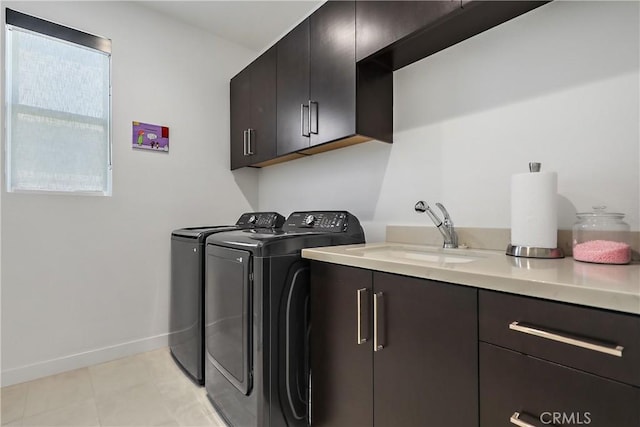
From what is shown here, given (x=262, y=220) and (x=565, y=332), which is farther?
(x=262, y=220)

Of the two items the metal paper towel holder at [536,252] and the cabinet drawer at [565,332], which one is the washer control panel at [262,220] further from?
the cabinet drawer at [565,332]

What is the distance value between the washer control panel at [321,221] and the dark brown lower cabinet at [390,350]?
1.39 feet

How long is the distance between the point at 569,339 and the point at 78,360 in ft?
9.10

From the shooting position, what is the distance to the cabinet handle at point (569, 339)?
2.05 ft

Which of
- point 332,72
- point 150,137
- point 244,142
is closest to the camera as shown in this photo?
point 332,72

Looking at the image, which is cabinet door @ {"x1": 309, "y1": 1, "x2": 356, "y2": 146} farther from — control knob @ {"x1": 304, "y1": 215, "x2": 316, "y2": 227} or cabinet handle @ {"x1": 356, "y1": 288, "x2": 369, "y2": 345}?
cabinet handle @ {"x1": 356, "y1": 288, "x2": 369, "y2": 345}

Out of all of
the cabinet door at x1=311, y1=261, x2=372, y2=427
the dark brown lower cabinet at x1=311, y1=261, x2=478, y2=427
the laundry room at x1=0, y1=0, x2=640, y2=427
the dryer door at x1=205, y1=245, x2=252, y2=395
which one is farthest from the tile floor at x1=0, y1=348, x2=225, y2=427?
the dark brown lower cabinet at x1=311, y1=261, x2=478, y2=427

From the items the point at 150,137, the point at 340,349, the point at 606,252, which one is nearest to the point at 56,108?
the point at 150,137

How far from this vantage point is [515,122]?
4.42 ft

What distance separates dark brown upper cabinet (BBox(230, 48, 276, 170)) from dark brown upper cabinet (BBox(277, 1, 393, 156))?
0.72 ft

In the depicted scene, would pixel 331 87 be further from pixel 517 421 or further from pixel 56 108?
pixel 56 108

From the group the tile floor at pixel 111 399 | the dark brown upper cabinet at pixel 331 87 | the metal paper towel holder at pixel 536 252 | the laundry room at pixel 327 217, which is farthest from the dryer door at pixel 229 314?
the metal paper towel holder at pixel 536 252

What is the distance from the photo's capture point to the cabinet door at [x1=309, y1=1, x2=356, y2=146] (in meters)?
1.63

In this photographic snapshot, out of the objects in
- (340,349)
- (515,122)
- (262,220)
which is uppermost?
(515,122)
